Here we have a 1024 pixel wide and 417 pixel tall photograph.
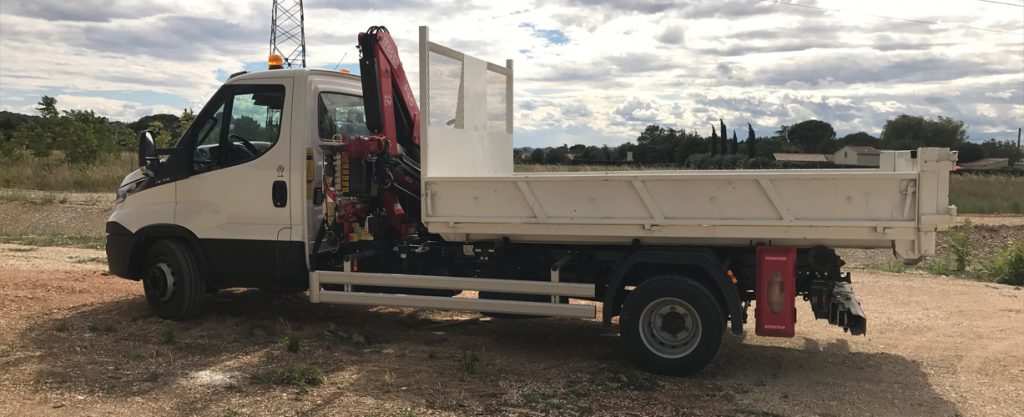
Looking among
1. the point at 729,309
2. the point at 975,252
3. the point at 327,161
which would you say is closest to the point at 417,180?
the point at 327,161

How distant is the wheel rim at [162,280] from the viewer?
7.63m

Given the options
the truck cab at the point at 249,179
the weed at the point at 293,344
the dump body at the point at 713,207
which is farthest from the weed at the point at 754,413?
the truck cab at the point at 249,179

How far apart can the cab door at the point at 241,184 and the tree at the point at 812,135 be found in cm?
3866

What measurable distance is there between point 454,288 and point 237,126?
270 cm

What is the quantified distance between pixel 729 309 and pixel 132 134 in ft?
145

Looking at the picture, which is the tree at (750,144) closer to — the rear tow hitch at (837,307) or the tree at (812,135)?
the tree at (812,135)

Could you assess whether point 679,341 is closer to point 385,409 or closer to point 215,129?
point 385,409

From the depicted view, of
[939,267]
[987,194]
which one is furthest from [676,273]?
[987,194]

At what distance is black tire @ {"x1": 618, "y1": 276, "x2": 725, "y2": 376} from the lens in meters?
5.89

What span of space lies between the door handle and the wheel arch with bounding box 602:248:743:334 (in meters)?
3.09

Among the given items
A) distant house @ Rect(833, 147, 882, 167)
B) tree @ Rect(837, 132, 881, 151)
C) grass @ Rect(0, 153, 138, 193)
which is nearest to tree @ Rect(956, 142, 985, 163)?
tree @ Rect(837, 132, 881, 151)

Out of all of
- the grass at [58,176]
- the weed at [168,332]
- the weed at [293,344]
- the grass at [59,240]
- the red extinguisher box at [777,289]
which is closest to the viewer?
the red extinguisher box at [777,289]

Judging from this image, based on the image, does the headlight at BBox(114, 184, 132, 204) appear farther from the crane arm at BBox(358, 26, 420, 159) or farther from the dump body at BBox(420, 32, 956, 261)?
the dump body at BBox(420, 32, 956, 261)

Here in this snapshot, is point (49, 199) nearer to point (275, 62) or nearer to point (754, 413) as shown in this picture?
point (275, 62)
